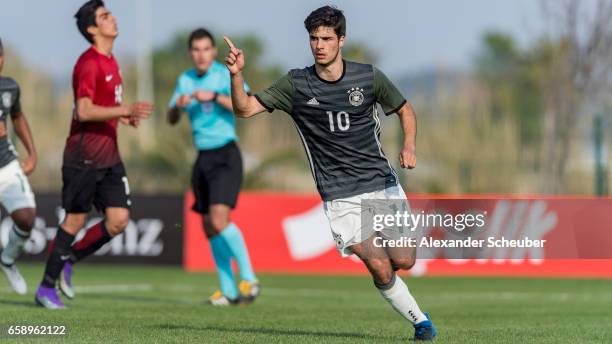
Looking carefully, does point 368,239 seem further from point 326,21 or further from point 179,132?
point 179,132

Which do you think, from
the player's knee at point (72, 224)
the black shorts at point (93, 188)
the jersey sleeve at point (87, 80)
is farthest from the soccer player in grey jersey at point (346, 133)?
the player's knee at point (72, 224)

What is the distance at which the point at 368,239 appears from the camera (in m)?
8.50

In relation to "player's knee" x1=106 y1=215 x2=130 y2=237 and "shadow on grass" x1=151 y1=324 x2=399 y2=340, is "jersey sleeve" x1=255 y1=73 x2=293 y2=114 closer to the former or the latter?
"shadow on grass" x1=151 y1=324 x2=399 y2=340

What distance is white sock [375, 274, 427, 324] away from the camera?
8461 mm

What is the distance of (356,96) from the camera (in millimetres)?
8578

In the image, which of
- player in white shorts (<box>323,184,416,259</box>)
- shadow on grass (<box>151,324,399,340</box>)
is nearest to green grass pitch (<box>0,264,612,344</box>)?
shadow on grass (<box>151,324,399,340</box>)

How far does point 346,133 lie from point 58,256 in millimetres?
3627

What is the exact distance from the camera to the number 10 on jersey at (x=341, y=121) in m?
8.62

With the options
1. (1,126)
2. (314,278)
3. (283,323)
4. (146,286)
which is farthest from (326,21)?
(314,278)

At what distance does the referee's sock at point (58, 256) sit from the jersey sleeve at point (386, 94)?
374 centimetres

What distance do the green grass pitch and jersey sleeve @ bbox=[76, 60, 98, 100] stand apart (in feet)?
6.17

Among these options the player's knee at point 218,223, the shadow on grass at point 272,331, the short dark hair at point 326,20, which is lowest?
the player's knee at point 218,223

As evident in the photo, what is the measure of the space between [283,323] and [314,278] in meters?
8.73

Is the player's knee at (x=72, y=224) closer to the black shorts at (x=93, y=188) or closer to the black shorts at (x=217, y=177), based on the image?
the black shorts at (x=93, y=188)
